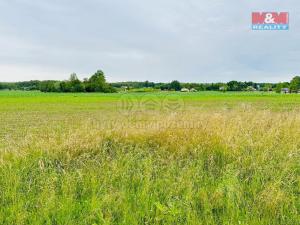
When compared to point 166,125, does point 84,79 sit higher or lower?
higher

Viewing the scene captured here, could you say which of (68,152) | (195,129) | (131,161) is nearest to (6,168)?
(68,152)

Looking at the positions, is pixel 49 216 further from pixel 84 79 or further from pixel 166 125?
pixel 84 79

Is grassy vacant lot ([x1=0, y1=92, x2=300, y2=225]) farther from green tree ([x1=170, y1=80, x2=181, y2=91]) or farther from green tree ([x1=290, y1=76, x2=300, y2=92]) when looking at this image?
green tree ([x1=290, y1=76, x2=300, y2=92])

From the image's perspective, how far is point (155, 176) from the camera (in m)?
4.25

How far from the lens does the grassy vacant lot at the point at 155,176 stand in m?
3.33

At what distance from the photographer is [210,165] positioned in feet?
15.1

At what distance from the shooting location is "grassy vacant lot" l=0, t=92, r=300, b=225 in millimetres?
3328

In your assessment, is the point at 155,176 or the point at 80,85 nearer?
the point at 155,176

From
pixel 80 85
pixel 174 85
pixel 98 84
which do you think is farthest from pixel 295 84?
pixel 80 85

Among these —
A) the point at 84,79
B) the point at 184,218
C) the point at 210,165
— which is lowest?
the point at 184,218

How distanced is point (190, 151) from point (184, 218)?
1.95 meters

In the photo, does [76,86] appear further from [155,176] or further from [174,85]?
[155,176]

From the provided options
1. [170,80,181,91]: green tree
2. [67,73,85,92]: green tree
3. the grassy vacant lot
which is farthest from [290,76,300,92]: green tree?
the grassy vacant lot

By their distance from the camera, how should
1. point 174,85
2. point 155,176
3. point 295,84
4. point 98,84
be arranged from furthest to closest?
point 295,84 → point 98,84 → point 174,85 → point 155,176
